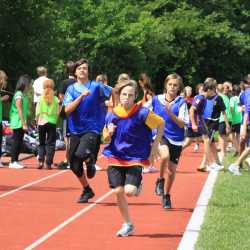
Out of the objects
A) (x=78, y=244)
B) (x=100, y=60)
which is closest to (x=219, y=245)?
(x=78, y=244)

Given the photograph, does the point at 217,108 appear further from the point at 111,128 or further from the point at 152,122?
the point at 111,128

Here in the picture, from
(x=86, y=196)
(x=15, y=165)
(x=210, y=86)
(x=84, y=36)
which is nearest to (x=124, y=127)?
(x=86, y=196)

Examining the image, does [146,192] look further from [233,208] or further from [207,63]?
[207,63]

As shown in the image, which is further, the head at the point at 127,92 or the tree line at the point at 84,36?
the tree line at the point at 84,36

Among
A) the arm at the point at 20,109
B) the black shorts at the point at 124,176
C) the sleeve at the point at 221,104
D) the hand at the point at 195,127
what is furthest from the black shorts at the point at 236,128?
the black shorts at the point at 124,176

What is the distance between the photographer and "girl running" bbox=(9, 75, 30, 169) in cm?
1767

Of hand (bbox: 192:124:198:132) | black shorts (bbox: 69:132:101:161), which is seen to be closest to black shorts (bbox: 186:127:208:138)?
hand (bbox: 192:124:198:132)

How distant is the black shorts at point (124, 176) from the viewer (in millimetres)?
9414

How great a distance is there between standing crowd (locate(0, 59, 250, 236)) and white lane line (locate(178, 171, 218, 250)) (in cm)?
53

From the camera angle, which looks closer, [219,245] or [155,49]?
[219,245]

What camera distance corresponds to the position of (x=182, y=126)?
38.3ft

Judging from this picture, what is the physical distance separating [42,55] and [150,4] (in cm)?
1139

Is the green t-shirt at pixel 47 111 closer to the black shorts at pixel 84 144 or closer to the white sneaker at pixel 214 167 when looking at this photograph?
the white sneaker at pixel 214 167

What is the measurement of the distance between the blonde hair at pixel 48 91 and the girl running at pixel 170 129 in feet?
18.9
